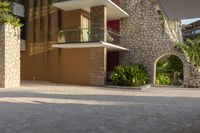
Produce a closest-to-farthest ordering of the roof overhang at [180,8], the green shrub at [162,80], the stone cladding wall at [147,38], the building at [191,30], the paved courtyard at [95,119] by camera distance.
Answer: the paved courtyard at [95,119] < the roof overhang at [180,8] < the stone cladding wall at [147,38] < the green shrub at [162,80] < the building at [191,30]

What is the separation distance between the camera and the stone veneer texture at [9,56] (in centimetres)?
1711

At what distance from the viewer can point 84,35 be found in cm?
2045

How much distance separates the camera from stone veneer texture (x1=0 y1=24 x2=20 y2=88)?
1711cm

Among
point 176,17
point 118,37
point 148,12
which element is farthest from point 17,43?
point 176,17

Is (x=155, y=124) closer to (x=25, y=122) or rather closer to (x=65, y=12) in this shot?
(x=25, y=122)

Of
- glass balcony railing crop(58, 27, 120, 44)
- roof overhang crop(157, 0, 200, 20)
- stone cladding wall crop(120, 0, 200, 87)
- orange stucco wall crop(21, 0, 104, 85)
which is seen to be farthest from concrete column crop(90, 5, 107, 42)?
roof overhang crop(157, 0, 200, 20)

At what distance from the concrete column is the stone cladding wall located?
313 cm

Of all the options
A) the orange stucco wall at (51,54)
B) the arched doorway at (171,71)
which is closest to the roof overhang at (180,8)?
the orange stucco wall at (51,54)

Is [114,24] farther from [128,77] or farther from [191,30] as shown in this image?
[191,30]

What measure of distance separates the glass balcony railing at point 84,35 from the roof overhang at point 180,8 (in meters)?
11.4

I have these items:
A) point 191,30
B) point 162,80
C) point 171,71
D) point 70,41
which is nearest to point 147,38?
point 162,80

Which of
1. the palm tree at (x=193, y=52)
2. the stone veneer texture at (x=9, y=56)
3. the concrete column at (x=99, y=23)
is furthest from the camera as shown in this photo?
the palm tree at (x=193, y=52)

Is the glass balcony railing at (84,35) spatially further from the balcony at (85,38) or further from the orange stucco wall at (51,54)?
the orange stucco wall at (51,54)

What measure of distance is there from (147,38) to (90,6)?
17.5 feet
